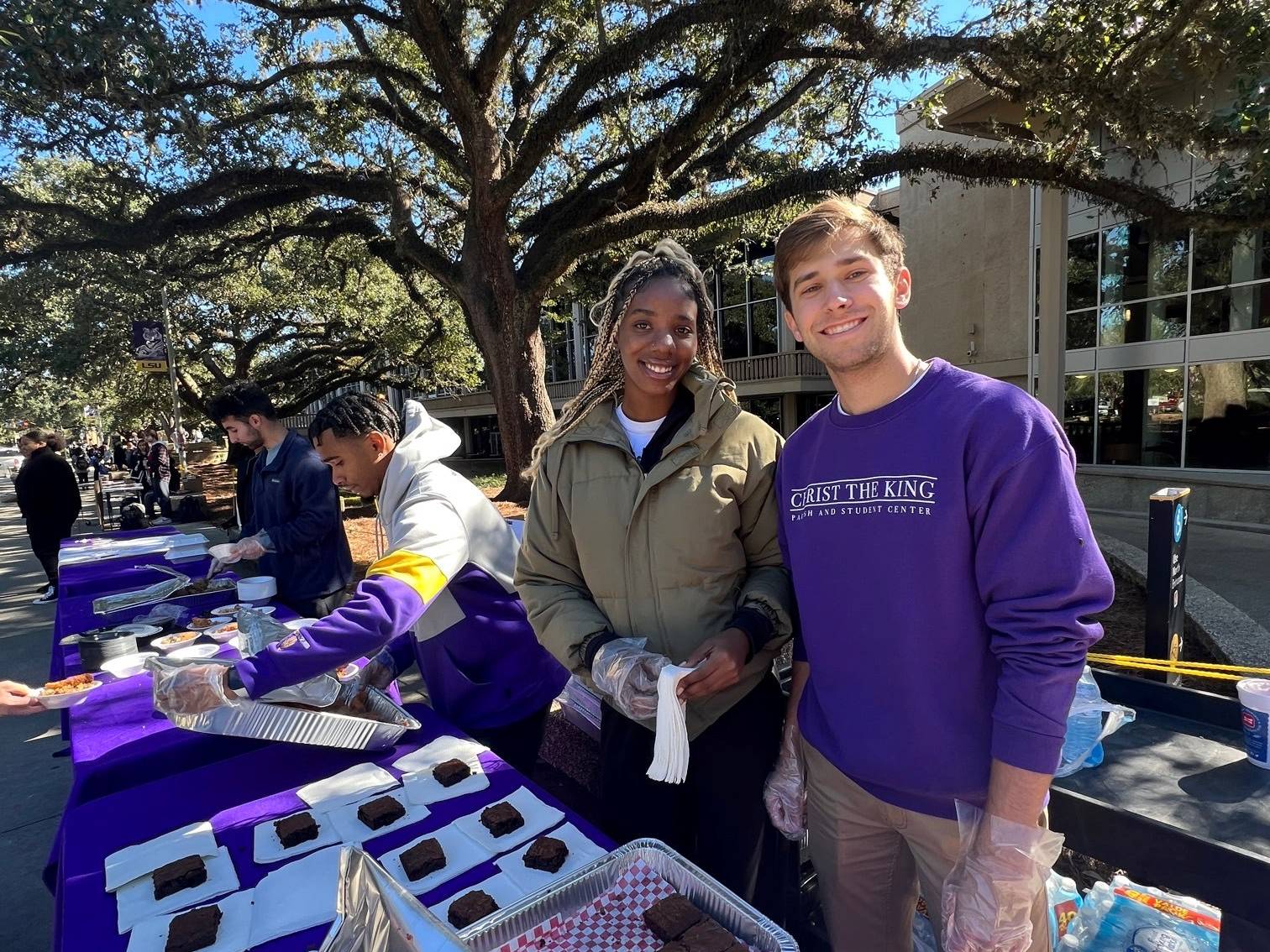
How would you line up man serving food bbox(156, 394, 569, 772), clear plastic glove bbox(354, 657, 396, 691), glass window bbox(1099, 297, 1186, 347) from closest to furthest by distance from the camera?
man serving food bbox(156, 394, 569, 772) < clear plastic glove bbox(354, 657, 396, 691) < glass window bbox(1099, 297, 1186, 347)

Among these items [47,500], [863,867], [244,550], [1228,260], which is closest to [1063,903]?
[863,867]

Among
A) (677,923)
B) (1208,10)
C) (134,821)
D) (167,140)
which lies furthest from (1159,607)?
(167,140)

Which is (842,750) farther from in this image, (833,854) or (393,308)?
(393,308)

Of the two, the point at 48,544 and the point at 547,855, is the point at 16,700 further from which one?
the point at 48,544

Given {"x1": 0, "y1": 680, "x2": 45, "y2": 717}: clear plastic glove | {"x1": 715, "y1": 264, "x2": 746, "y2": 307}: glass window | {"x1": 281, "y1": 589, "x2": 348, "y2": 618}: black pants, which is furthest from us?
{"x1": 715, "y1": 264, "x2": 746, "y2": 307}: glass window

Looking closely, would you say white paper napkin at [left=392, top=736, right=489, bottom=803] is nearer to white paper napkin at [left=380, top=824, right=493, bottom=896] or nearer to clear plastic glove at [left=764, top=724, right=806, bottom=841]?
white paper napkin at [left=380, top=824, right=493, bottom=896]

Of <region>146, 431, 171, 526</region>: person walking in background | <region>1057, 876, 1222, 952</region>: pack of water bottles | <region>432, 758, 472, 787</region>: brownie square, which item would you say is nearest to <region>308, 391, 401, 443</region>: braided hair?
<region>432, 758, 472, 787</region>: brownie square

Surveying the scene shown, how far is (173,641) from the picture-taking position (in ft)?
9.94

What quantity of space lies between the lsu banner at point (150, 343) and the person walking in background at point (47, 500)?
14.7ft

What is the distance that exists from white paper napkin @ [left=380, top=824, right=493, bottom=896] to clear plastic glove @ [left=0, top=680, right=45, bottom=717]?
1.44 metres

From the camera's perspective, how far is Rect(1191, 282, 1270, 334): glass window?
10445 mm

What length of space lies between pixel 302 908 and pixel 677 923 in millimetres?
759

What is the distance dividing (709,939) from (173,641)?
2.93 metres

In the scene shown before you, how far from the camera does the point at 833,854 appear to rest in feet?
5.09
